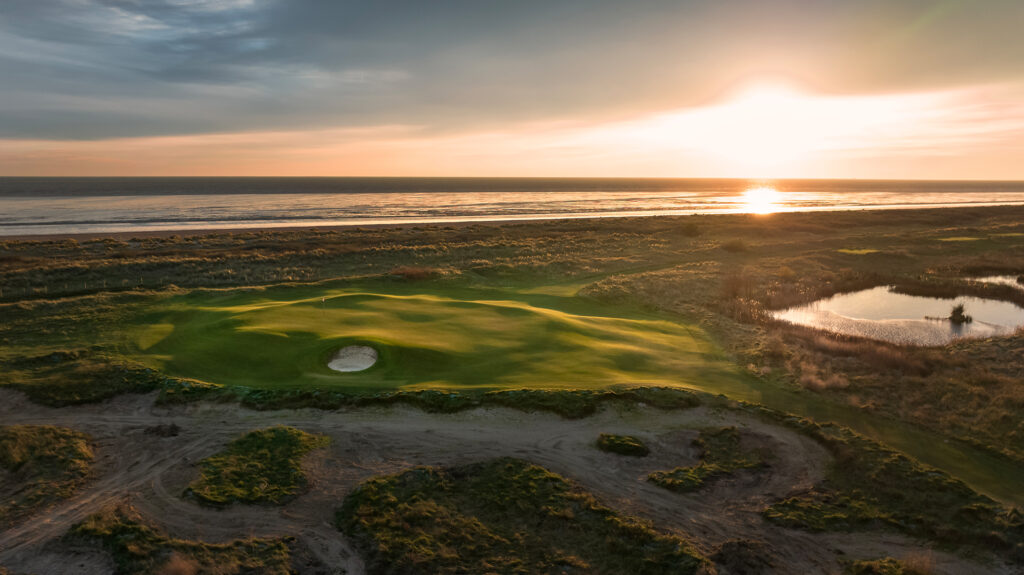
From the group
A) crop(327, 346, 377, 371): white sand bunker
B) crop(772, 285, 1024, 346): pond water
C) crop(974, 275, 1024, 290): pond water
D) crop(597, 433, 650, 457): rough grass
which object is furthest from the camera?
crop(974, 275, 1024, 290): pond water

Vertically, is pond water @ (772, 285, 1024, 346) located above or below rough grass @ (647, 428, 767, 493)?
above

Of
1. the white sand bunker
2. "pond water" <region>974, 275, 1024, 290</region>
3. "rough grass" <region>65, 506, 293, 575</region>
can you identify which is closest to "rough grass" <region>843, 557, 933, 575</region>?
"rough grass" <region>65, 506, 293, 575</region>

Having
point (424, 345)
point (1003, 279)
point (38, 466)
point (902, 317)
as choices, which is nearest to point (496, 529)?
point (424, 345)

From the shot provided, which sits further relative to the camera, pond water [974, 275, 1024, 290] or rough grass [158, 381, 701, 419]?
pond water [974, 275, 1024, 290]

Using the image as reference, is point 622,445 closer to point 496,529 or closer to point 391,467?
point 496,529

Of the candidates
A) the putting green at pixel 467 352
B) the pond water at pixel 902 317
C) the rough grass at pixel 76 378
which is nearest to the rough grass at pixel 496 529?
the putting green at pixel 467 352

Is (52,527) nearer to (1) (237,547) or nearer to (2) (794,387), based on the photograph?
(1) (237,547)

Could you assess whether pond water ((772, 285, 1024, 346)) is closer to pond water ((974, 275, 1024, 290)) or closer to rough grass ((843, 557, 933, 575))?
pond water ((974, 275, 1024, 290))
